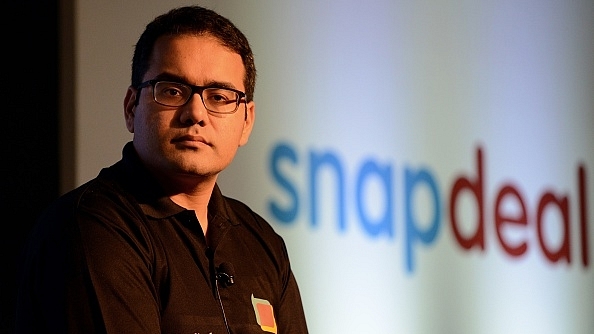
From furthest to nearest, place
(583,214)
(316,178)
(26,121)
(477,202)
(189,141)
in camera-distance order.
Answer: (583,214) < (477,202) < (316,178) < (26,121) < (189,141)

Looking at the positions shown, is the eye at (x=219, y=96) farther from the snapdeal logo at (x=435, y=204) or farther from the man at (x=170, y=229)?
the snapdeal logo at (x=435, y=204)

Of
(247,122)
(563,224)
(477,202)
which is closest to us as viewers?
(247,122)

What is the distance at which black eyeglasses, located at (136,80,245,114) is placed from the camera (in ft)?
6.34

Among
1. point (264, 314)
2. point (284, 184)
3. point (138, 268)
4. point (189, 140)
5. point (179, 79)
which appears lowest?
point (264, 314)

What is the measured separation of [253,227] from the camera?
2172 mm

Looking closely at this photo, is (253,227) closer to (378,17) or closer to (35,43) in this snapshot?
(35,43)

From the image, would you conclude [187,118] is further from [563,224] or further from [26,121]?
[563,224]

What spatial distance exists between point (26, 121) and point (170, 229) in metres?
0.81

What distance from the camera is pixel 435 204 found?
351 centimetres

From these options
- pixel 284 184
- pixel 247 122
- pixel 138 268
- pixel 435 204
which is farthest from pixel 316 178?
pixel 138 268

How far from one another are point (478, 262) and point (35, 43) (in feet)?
6.12

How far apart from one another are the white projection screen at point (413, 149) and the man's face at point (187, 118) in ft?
2.13

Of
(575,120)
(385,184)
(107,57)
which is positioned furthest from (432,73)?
(107,57)

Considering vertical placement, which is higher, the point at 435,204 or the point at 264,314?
the point at 435,204
